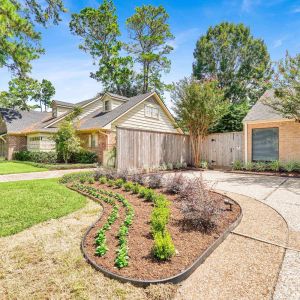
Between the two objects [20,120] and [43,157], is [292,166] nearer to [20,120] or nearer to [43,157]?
[43,157]

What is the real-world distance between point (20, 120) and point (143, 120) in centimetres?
1318

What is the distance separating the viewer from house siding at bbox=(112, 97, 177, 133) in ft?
56.9

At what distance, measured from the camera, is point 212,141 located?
15180mm

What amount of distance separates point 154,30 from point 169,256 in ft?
105

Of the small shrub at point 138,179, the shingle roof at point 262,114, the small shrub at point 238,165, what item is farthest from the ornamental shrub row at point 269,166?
the small shrub at point 138,179

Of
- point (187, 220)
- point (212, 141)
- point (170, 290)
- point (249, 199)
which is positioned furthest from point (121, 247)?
point (212, 141)

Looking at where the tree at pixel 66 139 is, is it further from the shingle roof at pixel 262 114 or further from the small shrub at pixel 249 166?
the shingle roof at pixel 262 114

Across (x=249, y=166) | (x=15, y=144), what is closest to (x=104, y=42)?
(x=15, y=144)

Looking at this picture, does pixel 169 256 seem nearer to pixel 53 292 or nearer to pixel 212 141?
pixel 53 292

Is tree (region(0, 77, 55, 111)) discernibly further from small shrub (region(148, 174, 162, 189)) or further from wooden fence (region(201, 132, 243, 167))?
small shrub (region(148, 174, 162, 189))

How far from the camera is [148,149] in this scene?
1279cm

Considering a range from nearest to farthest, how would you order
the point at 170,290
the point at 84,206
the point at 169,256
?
the point at 170,290
the point at 169,256
the point at 84,206

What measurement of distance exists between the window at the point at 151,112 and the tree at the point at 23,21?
10.8m

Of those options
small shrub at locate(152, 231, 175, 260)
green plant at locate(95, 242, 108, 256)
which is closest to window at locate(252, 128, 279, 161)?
small shrub at locate(152, 231, 175, 260)
